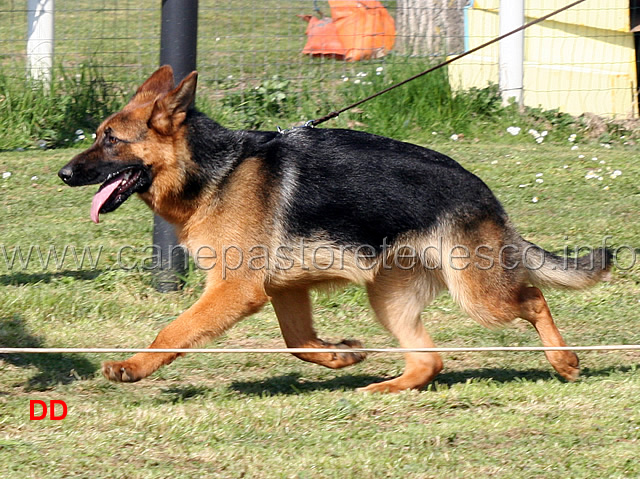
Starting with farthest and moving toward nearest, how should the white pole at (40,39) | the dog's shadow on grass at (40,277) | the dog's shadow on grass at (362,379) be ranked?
the white pole at (40,39)
the dog's shadow on grass at (40,277)
the dog's shadow on grass at (362,379)

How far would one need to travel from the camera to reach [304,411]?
4074 millimetres

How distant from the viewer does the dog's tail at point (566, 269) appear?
4621 mm

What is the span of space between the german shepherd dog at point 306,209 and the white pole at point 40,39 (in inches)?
194

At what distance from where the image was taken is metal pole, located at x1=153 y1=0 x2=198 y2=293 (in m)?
5.71

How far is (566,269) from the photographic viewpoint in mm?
4676

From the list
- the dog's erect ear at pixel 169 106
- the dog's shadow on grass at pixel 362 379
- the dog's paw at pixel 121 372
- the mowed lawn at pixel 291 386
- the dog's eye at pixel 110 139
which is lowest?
the dog's shadow on grass at pixel 362 379

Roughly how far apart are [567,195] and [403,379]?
3620 millimetres

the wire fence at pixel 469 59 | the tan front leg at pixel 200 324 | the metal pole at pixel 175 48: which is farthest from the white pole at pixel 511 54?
the tan front leg at pixel 200 324

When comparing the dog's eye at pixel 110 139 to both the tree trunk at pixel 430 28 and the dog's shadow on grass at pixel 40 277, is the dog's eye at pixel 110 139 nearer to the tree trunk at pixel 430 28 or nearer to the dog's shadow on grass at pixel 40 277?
the dog's shadow on grass at pixel 40 277

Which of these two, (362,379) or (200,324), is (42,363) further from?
(362,379)

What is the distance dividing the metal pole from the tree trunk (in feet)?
15.0

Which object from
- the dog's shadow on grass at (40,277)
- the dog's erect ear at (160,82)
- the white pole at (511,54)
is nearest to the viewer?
the dog's erect ear at (160,82)

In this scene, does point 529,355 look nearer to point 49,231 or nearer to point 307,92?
point 49,231

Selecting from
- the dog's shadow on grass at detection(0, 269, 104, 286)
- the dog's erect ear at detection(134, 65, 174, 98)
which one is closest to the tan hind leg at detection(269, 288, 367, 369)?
the dog's erect ear at detection(134, 65, 174, 98)
